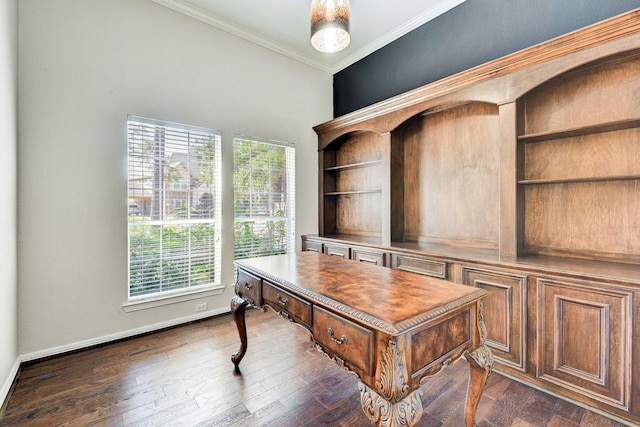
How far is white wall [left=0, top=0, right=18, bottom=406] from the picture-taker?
188cm

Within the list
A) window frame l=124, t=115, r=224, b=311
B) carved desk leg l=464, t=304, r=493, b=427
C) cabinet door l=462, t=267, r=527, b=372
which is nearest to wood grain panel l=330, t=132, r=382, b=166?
window frame l=124, t=115, r=224, b=311

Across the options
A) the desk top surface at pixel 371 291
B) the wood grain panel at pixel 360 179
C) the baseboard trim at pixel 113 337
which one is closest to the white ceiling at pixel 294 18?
Result: the wood grain panel at pixel 360 179

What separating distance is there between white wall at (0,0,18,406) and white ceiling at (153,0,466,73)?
1.39 metres

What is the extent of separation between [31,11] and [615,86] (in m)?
4.48

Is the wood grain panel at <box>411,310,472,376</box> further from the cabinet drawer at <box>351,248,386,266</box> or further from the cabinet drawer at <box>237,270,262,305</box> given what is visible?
the cabinet drawer at <box>351,248,386,266</box>

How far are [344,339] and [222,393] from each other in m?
1.22

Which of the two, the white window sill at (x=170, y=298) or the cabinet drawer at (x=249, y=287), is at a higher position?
the cabinet drawer at (x=249, y=287)

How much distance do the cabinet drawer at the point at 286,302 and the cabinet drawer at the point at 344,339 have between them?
0.26 feet

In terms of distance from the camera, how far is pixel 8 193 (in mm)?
2029

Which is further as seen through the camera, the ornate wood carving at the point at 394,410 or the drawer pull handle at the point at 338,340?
the drawer pull handle at the point at 338,340

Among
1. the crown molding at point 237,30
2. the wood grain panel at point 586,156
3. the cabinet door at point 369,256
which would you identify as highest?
the crown molding at point 237,30

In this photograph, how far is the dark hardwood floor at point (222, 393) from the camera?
5.57 feet

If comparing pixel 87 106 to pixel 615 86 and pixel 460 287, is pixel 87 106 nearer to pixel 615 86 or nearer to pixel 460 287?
pixel 460 287

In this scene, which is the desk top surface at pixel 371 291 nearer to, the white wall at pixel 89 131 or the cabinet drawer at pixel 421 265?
the cabinet drawer at pixel 421 265
